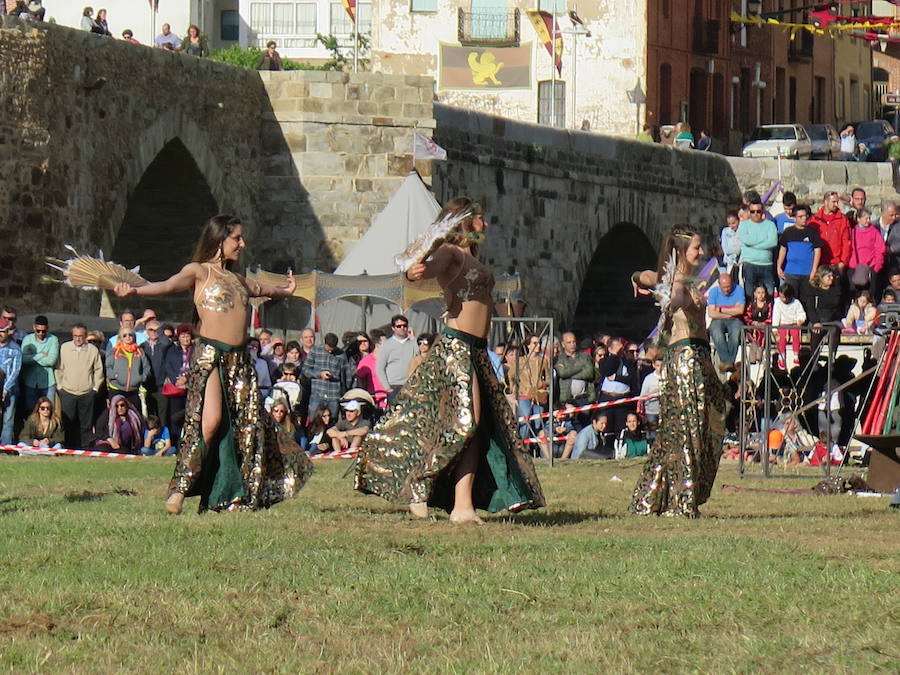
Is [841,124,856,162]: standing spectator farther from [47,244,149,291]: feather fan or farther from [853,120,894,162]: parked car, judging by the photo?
[47,244,149,291]: feather fan

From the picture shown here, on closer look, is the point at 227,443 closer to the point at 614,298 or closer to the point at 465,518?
the point at 465,518

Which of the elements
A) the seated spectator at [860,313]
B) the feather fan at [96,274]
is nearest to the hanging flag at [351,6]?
the seated spectator at [860,313]

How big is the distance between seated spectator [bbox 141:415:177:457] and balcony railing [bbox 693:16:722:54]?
115 feet

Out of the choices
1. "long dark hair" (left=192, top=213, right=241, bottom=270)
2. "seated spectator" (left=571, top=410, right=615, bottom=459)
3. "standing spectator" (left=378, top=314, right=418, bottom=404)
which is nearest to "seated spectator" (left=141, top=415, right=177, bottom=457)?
"standing spectator" (left=378, top=314, right=418, bottom=404)

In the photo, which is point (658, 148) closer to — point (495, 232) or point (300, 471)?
point (495, 232)

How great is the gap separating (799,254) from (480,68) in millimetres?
28841

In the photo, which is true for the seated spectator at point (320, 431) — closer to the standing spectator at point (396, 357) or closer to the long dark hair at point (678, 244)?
Result: the standing spectator at point (396, 357)

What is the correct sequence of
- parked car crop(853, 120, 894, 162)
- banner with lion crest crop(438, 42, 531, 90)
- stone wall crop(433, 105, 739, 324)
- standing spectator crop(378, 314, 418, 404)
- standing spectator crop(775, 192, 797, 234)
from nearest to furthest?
standing spectator crop(378, 314, 418, 404)
standing spectator crop(775, 192, 797, 234)
stone wall crop(433, 105, 739, 324)
parked car crop(853, 120, 894, 162)
banner with lion crest crop(438, 42, 531, 90)

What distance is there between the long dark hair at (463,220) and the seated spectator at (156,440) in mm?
9248

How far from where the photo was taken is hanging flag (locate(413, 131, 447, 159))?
26258 mm

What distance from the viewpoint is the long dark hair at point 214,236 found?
399 inches

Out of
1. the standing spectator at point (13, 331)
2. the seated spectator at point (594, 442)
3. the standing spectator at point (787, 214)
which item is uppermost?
the standing spectator at point (787, 214)

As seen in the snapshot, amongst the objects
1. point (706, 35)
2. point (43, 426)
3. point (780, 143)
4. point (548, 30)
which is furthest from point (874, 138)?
point (43, 426)

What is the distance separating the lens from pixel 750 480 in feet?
48.5
